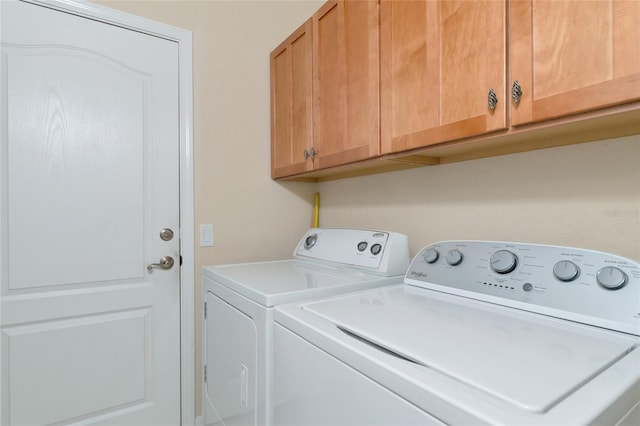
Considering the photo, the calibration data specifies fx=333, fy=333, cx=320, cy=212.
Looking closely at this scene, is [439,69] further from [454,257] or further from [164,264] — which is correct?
[164,264]

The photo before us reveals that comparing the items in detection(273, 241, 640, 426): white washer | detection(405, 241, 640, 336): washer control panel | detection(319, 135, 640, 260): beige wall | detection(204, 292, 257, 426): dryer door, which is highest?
detection(319, 135, 640, 260): beige wall

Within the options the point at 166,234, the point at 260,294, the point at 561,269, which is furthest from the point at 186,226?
the point at 561,269

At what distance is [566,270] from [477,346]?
0.39 metres

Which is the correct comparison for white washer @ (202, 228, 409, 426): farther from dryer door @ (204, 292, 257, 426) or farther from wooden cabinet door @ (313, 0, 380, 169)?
wooden cabinet door @ (313, 0, 380, 169)

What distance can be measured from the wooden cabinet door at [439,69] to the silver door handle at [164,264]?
1.21 metres

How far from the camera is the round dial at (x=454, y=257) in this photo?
1120 mm

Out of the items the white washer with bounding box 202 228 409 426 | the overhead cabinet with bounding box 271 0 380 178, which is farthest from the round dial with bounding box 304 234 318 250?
the overhead cabinet with bounding box 271 0 380 178

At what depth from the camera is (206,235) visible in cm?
181

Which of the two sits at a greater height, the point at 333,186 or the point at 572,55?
the point at 572,55

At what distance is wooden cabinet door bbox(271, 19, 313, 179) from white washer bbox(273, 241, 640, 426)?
89 centimetres

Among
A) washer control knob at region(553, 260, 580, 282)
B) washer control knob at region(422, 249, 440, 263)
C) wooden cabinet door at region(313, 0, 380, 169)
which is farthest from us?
wooden cabinet door at region(313, 0, 380, 169)

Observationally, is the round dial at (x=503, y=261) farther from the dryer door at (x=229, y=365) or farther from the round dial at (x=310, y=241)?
the round dial at (x=310, y=241)

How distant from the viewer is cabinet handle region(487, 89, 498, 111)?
926 mm

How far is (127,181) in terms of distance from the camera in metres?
1.62
